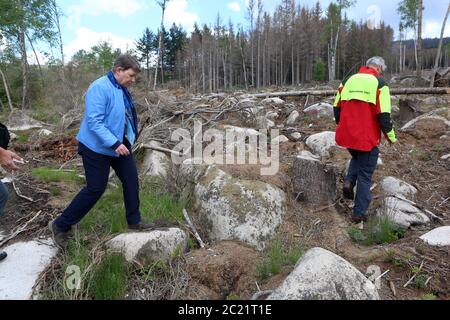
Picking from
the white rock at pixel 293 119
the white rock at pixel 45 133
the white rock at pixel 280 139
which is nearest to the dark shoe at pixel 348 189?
the white rock at pixel 280 139

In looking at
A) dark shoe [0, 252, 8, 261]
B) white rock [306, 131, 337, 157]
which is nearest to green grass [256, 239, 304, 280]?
dark shoe [0, 252, 8, 261]

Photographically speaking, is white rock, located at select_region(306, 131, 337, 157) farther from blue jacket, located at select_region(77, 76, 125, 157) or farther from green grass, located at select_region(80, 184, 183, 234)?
blue jacket, located at select_region(77, 76, 125, 157)

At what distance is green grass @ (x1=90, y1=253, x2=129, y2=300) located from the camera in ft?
9.30

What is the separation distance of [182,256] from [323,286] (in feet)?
4.65

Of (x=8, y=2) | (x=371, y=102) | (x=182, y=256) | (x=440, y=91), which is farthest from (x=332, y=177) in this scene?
(x=8, y=2)

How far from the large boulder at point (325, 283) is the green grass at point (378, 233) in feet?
4.01

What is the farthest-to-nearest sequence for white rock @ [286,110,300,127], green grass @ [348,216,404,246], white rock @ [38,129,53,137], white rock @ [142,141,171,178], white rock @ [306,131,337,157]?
white rock @ [286,110,300,127] < white rock @ [38,129,53,137] < white rock @ [306,131,337,157] < white rock @ [142,141,171,178] < green grass @ [348,216,404,246]

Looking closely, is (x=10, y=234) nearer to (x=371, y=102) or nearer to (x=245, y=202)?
(x=245, y=202)

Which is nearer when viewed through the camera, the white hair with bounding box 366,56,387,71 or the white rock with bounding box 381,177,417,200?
the white hair with bounding box 366,56,387,71

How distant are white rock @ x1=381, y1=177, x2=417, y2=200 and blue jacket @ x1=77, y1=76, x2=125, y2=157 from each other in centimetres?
362

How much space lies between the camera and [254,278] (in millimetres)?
3207

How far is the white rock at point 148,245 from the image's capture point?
328cm

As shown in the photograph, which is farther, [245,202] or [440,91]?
→ [440,91]

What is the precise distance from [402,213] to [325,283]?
219 cm
